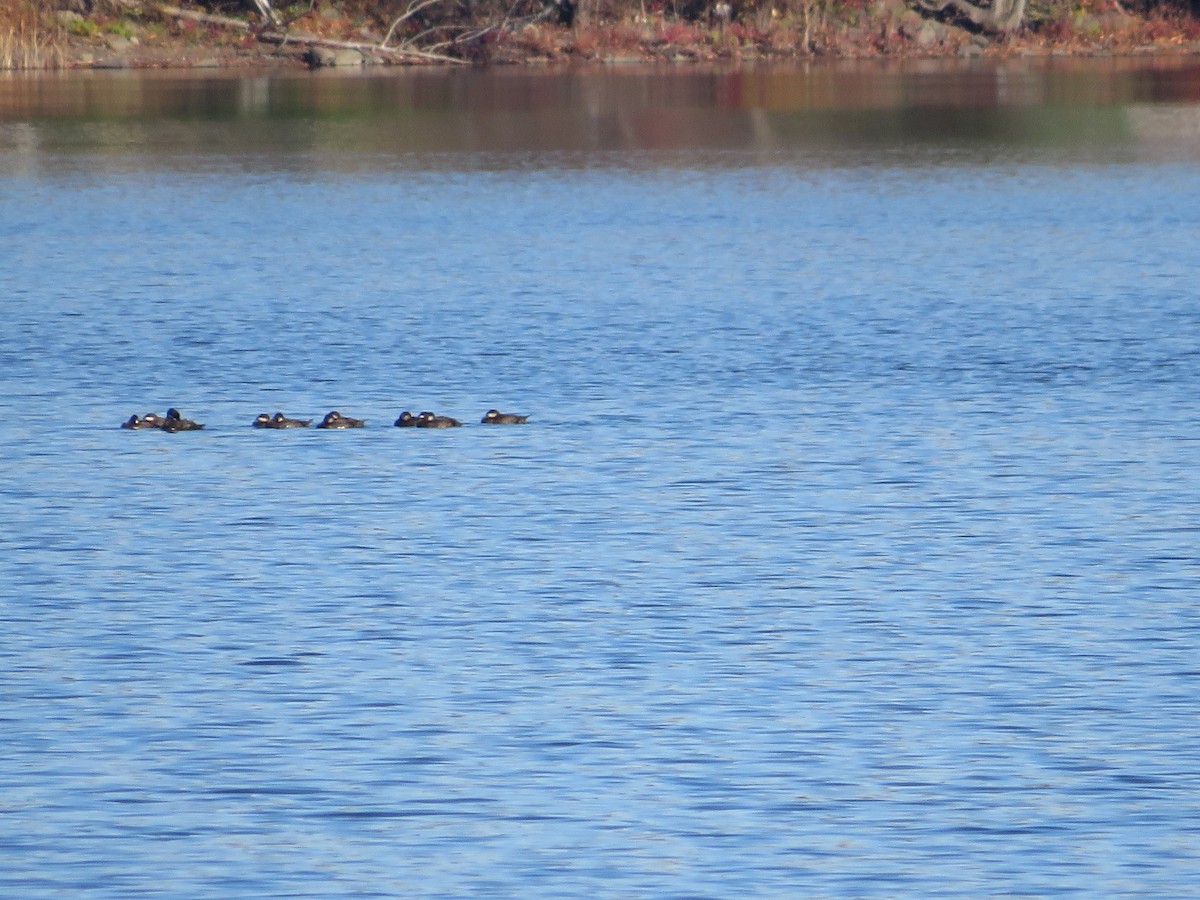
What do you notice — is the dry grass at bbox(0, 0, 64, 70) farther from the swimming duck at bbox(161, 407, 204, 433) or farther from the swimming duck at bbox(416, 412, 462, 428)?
the swimming duck at bbox(416, 412, 462, 428)

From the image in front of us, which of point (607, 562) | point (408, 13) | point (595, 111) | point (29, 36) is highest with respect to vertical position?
point (408, 13)

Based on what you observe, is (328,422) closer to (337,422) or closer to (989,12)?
(337,422)

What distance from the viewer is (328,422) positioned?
20391mm

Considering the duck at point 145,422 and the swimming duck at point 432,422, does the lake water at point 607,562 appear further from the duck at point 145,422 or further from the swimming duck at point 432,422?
the duck at point 145,422

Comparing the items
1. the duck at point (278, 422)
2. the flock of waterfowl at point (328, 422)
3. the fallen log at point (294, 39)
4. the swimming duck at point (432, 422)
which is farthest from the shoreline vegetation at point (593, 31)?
the swimming duck at point (432, 422)

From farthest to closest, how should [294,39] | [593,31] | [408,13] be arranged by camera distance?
[593,31]
[294,39]
[408,13]

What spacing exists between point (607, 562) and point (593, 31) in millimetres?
67785

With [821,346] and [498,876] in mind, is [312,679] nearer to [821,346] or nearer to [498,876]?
[498,876]

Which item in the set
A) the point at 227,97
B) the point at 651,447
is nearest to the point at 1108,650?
the point at 651,447

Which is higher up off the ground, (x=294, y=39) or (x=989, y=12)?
(x=989, y=12)

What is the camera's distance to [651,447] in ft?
64.0

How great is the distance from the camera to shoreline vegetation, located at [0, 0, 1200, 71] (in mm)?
78562

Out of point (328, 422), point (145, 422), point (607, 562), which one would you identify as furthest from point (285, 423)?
point (607, 562)

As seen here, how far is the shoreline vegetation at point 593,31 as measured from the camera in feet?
258
